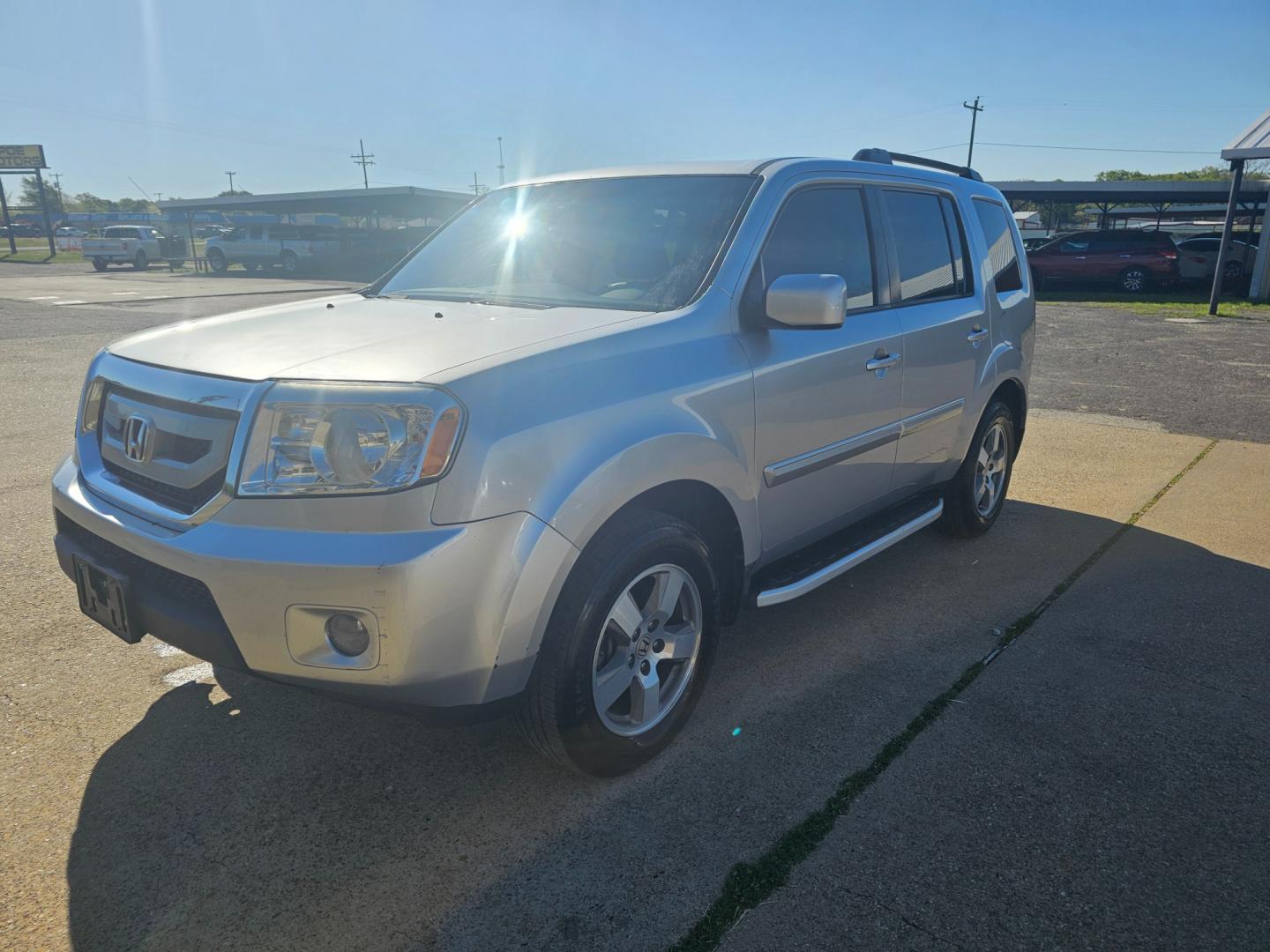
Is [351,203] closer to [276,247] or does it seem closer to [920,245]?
[276,247]

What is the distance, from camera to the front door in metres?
3.15

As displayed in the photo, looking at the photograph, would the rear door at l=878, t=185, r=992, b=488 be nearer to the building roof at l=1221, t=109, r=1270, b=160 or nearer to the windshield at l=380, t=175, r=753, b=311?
the windshield at l=380, t=175, r=753, b=311

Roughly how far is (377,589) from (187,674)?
1725mm

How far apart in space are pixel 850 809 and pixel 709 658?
67cm

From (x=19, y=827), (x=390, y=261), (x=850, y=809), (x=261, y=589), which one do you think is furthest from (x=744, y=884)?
(x=390, y=261)

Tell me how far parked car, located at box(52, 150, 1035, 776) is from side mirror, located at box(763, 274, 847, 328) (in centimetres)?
1

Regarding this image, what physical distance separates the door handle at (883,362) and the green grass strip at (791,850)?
122 cm

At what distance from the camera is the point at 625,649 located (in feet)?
9.02

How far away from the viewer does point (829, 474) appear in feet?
11.6

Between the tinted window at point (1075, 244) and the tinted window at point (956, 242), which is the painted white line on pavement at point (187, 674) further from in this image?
the tinted window at point (1075, 244)

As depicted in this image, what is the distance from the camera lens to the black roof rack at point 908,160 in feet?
13.8

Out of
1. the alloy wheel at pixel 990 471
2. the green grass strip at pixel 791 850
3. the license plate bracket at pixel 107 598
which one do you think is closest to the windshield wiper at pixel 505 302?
the license plate bracket at pixel 107 598

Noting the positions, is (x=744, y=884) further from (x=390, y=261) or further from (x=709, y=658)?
(x=390, y=261)

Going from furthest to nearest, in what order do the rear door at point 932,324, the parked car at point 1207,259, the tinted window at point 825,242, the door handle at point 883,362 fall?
the parked car at point 1207,259 < the rear door at point 932,324 < the door handle at point 883,362 < the tinted window at point 825,242
